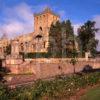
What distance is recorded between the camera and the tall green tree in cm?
5775

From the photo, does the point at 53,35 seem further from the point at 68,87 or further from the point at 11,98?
the point at 11,98

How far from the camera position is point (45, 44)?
2319 inches

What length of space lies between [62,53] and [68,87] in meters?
26.2

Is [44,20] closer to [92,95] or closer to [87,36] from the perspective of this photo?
[87,36]

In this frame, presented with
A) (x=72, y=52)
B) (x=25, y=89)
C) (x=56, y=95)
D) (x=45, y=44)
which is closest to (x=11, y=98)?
(x=25, y=89)

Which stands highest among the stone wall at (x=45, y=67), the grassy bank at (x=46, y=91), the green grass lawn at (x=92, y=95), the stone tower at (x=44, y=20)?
the stone tower at (x=44, y=20)

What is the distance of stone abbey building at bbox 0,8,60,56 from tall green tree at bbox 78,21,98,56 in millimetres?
8126

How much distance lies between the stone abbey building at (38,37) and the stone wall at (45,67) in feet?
41.7

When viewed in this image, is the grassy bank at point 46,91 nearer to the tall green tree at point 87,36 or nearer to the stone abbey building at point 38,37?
the stone abbey building at point 38,37

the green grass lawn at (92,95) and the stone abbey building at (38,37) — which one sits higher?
the stone abbey building at (38,37)

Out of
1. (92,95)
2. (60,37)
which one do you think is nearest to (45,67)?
(60,37)

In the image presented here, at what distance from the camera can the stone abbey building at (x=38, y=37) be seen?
58572mm

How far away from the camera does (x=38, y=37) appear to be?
61.7m

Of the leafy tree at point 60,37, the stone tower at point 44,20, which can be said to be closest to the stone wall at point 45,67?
the leafy tree at point 60,37
